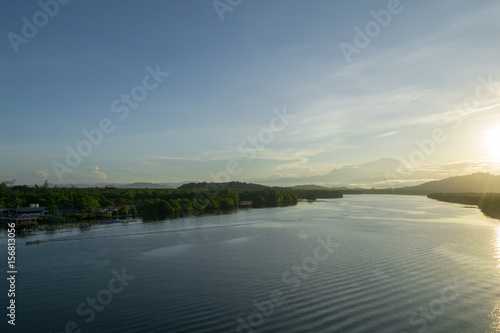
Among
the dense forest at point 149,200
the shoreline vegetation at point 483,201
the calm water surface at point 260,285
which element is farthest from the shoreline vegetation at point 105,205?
the shoreline vegetation at point 483,201

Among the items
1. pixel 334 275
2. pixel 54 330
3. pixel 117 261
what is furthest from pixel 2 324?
pixel 334 275

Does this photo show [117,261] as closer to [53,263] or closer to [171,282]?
[53,263]

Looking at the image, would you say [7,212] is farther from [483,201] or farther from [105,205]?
[483,201]

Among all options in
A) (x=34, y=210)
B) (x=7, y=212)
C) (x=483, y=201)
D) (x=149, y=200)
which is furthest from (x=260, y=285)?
(x=483, y=201)

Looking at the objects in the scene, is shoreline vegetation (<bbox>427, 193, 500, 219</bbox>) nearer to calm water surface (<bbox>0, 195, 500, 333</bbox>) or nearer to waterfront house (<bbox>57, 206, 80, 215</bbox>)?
calm water surface (<bbox>0, 195, 500, 333</bbox>)

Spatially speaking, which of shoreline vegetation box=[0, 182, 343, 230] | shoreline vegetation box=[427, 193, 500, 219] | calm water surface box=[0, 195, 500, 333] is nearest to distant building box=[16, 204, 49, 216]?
shoreline vegetation box=[0, 182, 343, 230]

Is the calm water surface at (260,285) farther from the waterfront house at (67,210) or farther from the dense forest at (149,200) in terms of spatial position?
the dense forest at (149,200)

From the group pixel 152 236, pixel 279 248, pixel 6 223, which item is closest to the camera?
pixel 279 248

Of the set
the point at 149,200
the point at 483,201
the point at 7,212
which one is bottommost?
the point at 483,201
